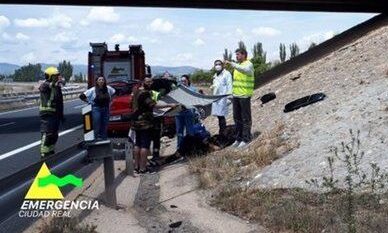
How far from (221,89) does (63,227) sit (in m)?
7.50

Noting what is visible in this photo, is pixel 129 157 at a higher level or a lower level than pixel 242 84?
lower

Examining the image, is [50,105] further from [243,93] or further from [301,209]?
[301,209]

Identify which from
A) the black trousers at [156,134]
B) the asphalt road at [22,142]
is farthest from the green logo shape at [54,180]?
the black trousers at [156,134]

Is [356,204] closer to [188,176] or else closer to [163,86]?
[188,176]

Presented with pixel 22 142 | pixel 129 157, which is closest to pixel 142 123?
pixel 129 157

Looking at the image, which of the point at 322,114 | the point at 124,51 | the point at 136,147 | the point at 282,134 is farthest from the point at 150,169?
the point at 124,51

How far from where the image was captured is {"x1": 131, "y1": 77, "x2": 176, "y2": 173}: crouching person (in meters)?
11.0

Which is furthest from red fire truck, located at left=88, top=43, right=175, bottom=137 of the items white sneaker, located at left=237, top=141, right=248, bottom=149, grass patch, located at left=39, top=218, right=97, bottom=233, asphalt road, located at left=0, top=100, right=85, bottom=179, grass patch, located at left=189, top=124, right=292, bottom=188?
grass patch, located at left=39, top=218, right=97, bottom=233

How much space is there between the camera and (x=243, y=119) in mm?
11523

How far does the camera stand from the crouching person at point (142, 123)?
1102cm

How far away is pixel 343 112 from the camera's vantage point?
422 inches

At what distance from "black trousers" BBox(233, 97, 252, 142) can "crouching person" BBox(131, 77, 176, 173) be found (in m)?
1.60

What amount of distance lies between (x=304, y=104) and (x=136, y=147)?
12.4 ft

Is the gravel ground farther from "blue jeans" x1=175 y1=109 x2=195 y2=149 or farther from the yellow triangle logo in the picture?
the yellow triangle logo
